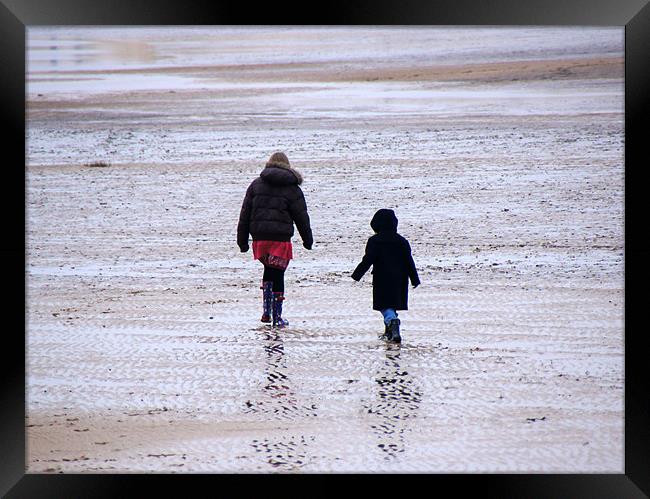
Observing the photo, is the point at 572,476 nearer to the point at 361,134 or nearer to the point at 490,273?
the point at 490,273

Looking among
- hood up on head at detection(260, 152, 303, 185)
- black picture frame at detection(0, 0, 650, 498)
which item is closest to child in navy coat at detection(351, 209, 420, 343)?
hood up on head at detection(260, 152, 303, 185)

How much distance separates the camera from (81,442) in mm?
7234

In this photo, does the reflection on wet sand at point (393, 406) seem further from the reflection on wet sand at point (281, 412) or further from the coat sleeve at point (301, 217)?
the coat sleeve at point (301, 217)

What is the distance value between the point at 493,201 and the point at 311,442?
7270mm

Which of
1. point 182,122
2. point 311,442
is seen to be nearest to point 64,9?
point 311,442

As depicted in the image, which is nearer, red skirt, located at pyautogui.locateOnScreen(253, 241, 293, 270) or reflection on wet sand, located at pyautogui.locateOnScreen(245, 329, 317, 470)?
reflection on wet sand, located at pyautogui.locateOnScreen(245, 329, 317, 470)

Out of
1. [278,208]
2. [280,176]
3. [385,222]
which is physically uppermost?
[280,176]

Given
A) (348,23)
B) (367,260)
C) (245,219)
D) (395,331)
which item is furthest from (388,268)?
(348,23)

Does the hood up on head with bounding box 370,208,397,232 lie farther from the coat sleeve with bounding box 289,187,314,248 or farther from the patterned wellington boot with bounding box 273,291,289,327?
the patterned wellington boot with bounding box 273,291,289,327

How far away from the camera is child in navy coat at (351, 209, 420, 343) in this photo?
8703 mm

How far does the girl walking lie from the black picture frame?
1490 millimetres

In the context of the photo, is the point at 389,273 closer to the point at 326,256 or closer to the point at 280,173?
the point at 280,173

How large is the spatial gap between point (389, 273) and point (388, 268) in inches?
1.6

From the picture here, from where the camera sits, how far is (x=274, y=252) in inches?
358
